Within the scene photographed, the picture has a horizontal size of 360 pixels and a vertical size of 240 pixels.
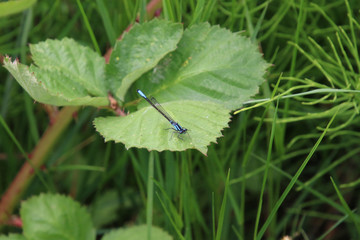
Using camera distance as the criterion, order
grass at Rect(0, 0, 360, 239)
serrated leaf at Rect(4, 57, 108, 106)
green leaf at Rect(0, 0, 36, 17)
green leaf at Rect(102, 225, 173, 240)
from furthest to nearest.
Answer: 1. grass at Rect(0, 0, 360, 239)
2. green leaf at Rect(102, 225, 173, 240)
3. green leaf at Rect(0, 0, 36, 17)
4. serrated leaf at Rect(4, 57, 108, 106)

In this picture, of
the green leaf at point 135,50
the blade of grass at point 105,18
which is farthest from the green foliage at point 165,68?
the blade of grass at point 105,18

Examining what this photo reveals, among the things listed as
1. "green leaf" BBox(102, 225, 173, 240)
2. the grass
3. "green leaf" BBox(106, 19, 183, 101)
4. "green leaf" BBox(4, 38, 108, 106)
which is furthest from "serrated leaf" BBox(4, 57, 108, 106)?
"green leaf" BBox(102, 225, 173, 240)

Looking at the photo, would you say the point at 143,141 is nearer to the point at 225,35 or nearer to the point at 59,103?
the point at 59,103

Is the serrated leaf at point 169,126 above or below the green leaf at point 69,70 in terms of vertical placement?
below

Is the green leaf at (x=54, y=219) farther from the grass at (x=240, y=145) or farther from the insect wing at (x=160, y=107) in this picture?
the insect wing at (x=160, y=107)

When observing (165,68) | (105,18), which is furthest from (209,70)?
(105,18)

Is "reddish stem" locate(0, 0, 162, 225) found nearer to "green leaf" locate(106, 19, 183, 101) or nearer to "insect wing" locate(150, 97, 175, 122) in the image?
"green leaf" locate(106, 19, 183, 101)

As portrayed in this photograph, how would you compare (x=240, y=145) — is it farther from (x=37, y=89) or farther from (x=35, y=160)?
(x=37, y=89)

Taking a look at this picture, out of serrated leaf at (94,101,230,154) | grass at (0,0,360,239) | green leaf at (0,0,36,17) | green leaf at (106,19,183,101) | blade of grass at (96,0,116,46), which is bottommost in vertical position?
grass at (0,0,360,239)
